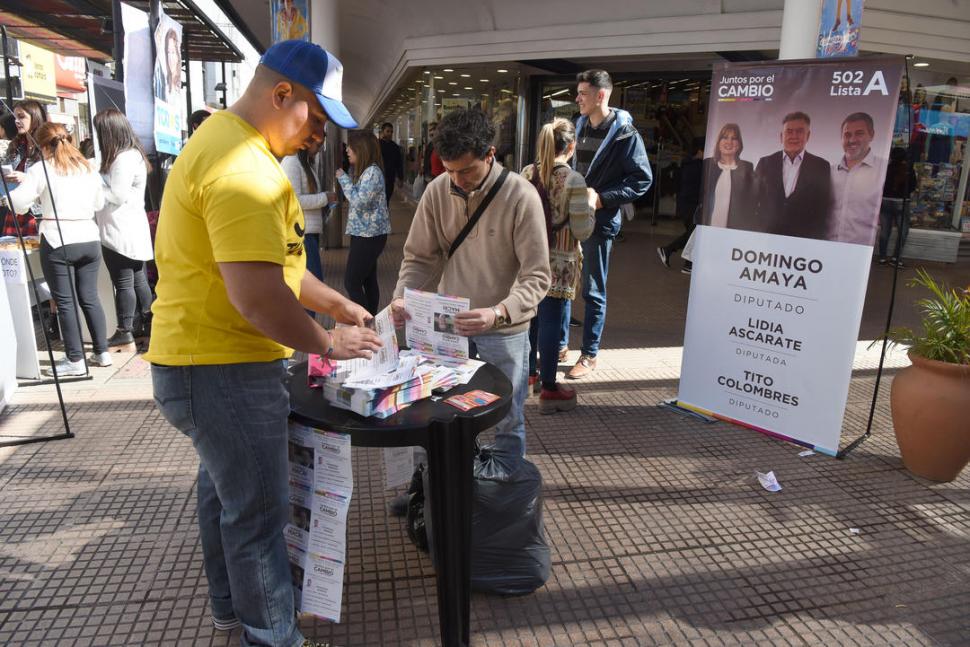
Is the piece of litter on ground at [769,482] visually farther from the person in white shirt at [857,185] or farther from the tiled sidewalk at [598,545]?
the person in white shirt at [857,185]

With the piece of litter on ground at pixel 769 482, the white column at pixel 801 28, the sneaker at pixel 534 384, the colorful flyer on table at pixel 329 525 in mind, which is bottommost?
the piece of litter on ground at pixel 769 482

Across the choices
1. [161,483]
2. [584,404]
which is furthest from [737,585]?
[161,483]

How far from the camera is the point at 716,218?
4.15 meters

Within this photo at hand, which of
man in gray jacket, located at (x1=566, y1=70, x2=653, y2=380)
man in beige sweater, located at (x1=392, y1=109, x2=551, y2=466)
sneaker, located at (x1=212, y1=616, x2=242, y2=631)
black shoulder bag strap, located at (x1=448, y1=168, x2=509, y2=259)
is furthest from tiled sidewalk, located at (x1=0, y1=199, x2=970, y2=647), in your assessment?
black shoulder bag strap, located at (x1=448, y1=168, x2=509, y2=259)

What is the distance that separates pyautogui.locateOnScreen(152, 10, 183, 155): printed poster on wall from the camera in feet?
18.9

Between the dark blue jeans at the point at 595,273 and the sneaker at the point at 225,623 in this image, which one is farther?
the dark blue jeans at the point at 595,273

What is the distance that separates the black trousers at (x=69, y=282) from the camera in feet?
15.6

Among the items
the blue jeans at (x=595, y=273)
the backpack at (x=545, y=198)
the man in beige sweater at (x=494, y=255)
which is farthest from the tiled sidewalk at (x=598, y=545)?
the backpack at (x=545, y=198)

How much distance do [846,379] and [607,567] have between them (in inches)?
72.2

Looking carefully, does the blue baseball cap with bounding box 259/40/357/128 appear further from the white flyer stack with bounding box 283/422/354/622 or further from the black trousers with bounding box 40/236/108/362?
the black trousers with bounding box 40/236/108/362

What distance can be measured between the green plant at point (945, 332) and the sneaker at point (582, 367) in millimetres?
2002

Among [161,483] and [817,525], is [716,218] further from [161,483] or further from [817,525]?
[161,483]

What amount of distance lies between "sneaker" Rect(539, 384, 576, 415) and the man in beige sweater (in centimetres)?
148

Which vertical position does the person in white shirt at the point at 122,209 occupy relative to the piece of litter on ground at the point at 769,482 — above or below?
above
